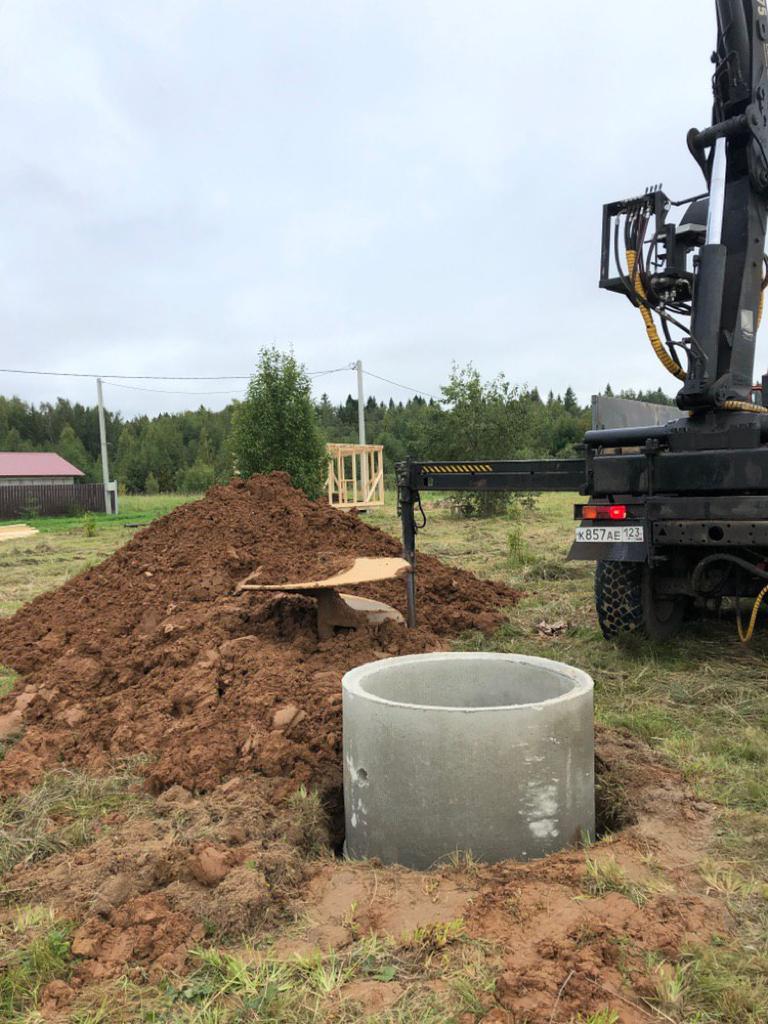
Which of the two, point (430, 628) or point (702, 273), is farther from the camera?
point (430, 628)

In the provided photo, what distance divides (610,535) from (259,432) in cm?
1546

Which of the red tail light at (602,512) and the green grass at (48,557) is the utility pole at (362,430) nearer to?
the green grass at (48,557)

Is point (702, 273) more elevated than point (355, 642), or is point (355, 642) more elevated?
point (702, 273)

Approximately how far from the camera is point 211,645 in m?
5.52

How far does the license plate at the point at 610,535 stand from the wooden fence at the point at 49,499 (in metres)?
A: 30.3

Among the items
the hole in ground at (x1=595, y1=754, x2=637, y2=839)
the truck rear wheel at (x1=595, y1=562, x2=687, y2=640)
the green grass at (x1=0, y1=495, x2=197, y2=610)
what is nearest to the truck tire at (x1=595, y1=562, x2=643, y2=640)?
the truck rear wheel at (x1=595, y1=562, x2=687, y2=640)

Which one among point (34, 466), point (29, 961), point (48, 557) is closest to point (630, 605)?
point (29, 961)

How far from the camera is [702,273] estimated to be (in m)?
5.78

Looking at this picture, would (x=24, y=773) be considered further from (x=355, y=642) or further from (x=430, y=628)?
(x=430, y=628)

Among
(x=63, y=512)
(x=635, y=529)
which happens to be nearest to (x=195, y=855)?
(x=635, y=529)

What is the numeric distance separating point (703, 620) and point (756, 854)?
153 inches

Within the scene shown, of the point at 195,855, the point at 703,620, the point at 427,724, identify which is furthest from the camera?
the point at 703,620

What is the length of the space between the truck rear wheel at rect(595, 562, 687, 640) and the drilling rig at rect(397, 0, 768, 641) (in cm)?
1

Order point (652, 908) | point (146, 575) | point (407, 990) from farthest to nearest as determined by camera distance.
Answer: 1. point (146, 575)
2. point (652, 908)
3. point (407, 990)
